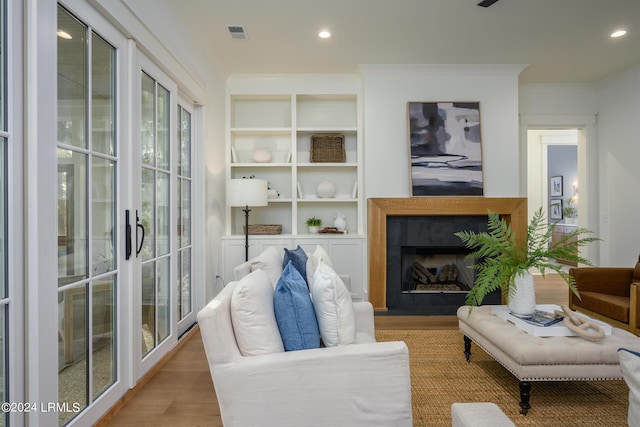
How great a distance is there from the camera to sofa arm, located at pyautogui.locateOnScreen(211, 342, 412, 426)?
1.62 m

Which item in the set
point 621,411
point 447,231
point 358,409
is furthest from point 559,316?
point 447,231

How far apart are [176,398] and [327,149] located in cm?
328

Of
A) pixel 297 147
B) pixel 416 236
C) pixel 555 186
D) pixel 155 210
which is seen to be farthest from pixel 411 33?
pixel 555 186

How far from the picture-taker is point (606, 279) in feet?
12.3

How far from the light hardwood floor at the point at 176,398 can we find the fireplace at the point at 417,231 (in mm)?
2077

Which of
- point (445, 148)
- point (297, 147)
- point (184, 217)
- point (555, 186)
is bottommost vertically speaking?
point (184, 217)

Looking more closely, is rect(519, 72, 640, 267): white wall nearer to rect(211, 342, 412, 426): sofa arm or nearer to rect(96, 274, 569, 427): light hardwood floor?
rect(211, 342, 412, 426): sofa arm

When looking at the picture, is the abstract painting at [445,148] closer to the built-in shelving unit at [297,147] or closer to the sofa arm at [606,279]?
the built-in shelving unit at [297,147]

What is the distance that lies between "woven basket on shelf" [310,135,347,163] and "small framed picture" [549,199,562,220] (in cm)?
522

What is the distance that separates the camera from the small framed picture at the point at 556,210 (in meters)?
7.76

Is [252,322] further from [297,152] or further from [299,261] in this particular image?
[297,152]

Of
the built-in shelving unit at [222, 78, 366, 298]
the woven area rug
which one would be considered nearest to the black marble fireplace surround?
the built-in shelving unit at [222, 78, 366, 298]

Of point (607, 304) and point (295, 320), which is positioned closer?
point (295, 320)

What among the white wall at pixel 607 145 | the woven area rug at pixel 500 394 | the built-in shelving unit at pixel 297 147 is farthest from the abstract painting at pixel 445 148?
the woven area rug at pixel 500 394
